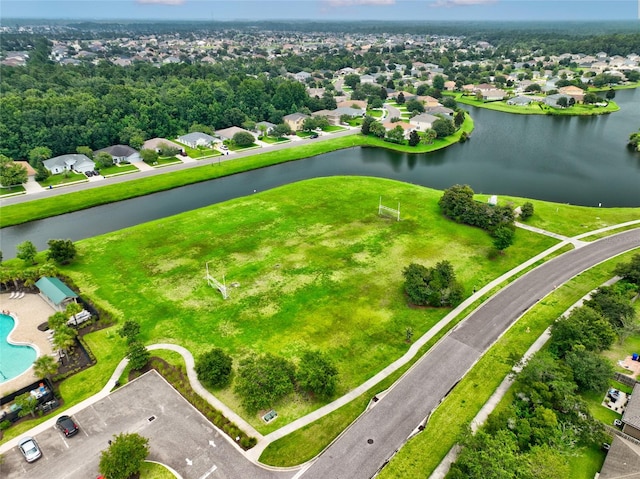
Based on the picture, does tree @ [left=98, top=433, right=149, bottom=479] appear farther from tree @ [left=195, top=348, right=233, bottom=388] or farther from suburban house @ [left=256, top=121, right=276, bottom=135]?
suburban house @ [left=256, top=121, right=276, bottom=135]

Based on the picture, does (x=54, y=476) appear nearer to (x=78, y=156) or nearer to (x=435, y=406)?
(x=435, y=406)

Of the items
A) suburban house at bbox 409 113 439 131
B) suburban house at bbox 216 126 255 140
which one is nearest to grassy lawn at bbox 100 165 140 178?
suburban house at bbox 216 126 255 140

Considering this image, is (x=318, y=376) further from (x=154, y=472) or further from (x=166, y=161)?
(x=166, y=161)

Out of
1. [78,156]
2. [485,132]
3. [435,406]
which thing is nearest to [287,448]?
[435,406]

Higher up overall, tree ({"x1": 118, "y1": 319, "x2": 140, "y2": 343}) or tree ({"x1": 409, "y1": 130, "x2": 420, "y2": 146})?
tree ({"x1": 409, "y1": 130, "x2": 420, "y2": 146})

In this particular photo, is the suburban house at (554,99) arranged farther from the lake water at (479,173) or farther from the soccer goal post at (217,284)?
the soccer goal post at (217,284)

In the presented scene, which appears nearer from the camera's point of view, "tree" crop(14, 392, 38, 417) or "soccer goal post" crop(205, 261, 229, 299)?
"tree" crop(14, 392, 38, 417)
